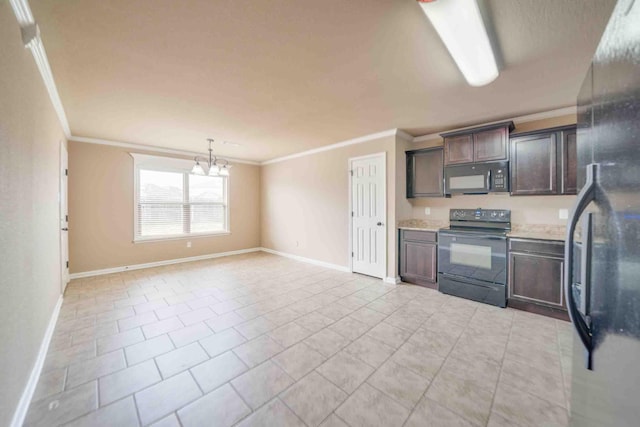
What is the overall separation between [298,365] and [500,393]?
1.44m

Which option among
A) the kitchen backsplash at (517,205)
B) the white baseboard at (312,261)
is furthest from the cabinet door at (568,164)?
the white baseboard at (312,261)

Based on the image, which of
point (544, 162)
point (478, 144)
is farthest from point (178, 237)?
point (544, 162)

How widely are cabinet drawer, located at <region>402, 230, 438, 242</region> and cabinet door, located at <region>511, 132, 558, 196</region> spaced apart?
114 cm

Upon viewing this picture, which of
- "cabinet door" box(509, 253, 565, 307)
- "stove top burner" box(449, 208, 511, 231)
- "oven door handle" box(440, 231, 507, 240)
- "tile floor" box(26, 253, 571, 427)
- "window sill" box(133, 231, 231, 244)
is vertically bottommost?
"tile floor" box(26, 253, 571, 427)

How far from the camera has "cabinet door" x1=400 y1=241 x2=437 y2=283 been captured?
3766 mm

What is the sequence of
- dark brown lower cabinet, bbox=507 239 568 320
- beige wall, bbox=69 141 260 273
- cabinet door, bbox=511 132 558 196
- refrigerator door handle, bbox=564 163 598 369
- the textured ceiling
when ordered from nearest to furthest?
1. refrigerator door handle, bbox=564 163 598 369
2. the textured ceiling
3. dark brown lower cabinet, bbox=507 239 568 320
4. cabinet door, bbox=511 132 558 196
5. beige wall, bbox=69 141 260 273

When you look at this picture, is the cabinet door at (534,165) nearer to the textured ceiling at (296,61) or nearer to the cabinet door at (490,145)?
the cabinet door at (490,145)

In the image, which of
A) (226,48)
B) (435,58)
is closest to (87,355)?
(226,48)

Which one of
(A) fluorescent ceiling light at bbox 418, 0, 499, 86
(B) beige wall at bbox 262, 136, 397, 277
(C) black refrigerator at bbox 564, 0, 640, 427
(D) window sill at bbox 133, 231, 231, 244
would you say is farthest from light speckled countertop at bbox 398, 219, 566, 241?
(D) window sill at bbox 133, 231, 231, 244

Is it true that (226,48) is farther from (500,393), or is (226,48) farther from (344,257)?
(344,257)

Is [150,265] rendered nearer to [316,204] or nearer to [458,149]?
[316,204]

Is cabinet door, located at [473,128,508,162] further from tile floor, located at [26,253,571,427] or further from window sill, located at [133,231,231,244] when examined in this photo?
window sill, located at [133,231,231,244]

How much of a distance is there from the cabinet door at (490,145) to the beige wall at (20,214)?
445 cm

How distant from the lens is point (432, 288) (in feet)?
12.4
